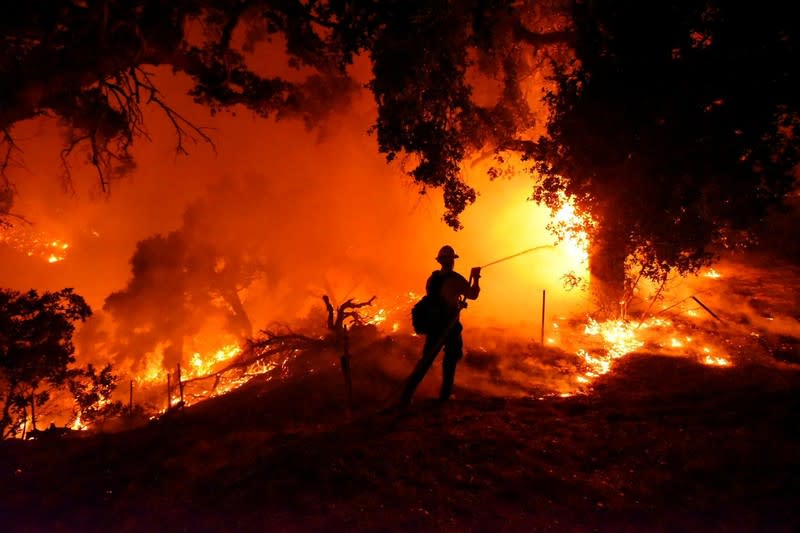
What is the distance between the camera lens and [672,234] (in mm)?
7684

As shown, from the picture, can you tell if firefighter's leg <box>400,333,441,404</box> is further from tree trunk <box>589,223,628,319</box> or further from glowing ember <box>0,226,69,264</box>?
glowing ember <box>0,226,69,264</box>

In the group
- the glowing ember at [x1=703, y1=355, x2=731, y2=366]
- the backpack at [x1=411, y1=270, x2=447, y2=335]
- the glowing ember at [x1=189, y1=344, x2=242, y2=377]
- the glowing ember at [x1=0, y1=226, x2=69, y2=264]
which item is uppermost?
the glowing ember at [x1=0, y1=226, x2=69, y2=264]

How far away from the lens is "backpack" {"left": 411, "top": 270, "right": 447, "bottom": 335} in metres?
6.23

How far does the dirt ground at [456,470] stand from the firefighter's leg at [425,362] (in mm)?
299

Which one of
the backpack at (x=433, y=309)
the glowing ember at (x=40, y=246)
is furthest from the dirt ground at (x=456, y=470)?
the glowing ember at (x=40, y=246)

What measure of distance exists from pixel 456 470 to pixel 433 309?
2477mm

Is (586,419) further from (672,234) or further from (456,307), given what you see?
(672,234)

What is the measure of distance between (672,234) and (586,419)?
4.19m

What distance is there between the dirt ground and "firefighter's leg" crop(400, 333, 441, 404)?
299 millimetres

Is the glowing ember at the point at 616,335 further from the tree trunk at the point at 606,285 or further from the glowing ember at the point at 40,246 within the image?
the glowing ember at the point at 40,246

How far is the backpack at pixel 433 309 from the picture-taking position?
6234mm

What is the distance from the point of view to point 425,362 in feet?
20.6

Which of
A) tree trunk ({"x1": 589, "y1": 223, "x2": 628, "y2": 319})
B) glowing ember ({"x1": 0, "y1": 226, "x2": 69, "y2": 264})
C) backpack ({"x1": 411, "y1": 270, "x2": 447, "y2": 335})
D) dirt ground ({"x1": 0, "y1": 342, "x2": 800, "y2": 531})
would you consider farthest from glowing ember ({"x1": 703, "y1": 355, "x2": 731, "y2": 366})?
glowing ember ({"x1": 0, "y1": 226, "x2": 69, "y2": 264})

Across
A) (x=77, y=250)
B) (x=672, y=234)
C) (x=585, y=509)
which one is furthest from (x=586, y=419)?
(x=77, y=250)
